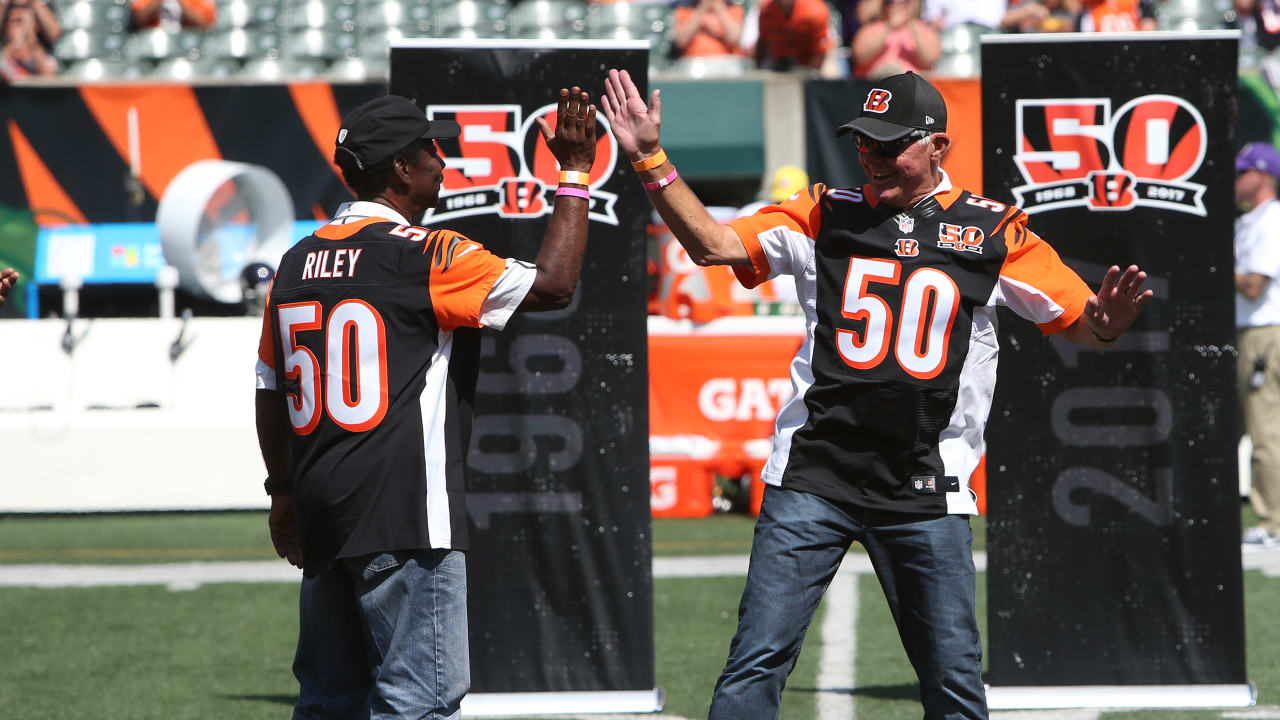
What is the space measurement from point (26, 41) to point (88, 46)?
76 centimetres

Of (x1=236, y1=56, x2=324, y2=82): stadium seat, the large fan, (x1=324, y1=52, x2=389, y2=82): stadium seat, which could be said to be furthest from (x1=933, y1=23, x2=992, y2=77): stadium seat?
the large fan

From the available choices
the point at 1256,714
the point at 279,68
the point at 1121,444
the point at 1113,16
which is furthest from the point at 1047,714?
the point at 279,68

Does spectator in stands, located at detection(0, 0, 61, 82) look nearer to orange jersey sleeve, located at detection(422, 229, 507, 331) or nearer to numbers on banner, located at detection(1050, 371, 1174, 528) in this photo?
numbers on banner, located at detection(1050, 371, 1174, 528)

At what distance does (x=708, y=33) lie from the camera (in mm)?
14203

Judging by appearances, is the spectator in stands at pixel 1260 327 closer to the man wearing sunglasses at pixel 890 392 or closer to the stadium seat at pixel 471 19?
the man wearing sunglasses at pixel 890 392

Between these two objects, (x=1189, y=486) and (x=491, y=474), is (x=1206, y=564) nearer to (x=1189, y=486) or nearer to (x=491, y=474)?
(x=1189, y=486)

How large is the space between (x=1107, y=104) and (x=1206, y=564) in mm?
1653

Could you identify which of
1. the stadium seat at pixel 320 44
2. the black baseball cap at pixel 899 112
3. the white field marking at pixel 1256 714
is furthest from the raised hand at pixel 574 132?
the stadium seat at pixel 320 44

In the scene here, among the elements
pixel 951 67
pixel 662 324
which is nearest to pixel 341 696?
pixel 662 324

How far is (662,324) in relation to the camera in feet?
34.3

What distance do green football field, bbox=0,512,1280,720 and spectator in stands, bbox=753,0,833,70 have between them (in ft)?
17.7

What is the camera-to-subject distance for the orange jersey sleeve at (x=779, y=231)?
3.98 metres

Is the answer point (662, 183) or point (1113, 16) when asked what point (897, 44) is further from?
point (662, 183)

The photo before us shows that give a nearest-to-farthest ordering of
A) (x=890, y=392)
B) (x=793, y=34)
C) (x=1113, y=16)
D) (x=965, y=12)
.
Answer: (x=890, y=392) < (x=793, y=34) < (x=1113, y=16) < (x=965, y=12)
